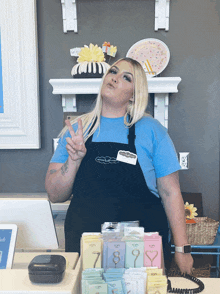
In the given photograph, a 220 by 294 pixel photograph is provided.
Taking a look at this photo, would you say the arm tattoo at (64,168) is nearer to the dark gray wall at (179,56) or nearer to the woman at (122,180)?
the woman at (122,180)

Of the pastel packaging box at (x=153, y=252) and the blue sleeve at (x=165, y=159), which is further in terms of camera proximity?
the blue sleeve at (x=165, y=159)

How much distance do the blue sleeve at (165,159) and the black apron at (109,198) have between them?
0.09m

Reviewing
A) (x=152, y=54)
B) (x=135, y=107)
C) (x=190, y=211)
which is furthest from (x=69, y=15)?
(x=190, y=211)

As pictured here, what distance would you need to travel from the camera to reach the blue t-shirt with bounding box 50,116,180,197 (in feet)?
4.62

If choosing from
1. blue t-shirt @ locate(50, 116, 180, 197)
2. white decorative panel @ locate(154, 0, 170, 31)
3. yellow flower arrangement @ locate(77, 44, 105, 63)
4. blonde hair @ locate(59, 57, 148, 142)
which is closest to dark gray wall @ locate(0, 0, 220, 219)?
white decorative panel @ locate(154, 0, 170, 31)

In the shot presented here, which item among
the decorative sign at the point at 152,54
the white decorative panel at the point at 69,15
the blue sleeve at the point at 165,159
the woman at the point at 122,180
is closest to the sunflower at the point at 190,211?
the woman at the point at 122,180

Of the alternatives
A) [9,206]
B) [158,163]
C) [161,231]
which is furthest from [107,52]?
[9,206]

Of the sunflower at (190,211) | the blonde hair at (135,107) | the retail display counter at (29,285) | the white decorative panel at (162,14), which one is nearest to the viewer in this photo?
the retail display counter at (29,285)

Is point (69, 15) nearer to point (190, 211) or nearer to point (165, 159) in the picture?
point (165, 159)

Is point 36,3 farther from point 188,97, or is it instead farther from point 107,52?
point 188,97

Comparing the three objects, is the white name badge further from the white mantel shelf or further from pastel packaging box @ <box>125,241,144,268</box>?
the white mantel shelf

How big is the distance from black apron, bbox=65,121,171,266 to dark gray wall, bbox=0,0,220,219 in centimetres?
104

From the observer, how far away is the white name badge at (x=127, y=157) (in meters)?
1.42

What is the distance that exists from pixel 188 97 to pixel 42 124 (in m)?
1.26
